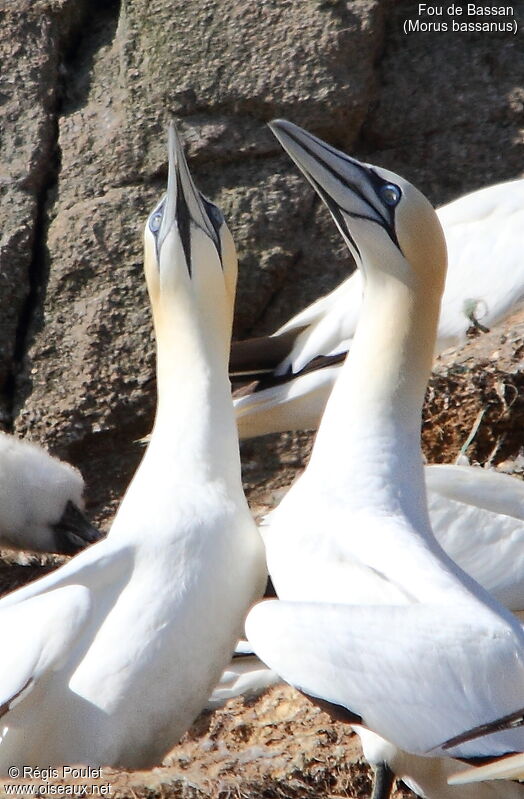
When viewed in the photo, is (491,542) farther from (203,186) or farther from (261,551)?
(203,186)

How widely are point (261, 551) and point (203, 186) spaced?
296 cm

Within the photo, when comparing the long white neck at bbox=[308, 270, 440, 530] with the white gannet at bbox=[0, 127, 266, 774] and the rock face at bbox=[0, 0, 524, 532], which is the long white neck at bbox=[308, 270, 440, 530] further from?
the rock face at bbox=[0, 0, 524, 532]

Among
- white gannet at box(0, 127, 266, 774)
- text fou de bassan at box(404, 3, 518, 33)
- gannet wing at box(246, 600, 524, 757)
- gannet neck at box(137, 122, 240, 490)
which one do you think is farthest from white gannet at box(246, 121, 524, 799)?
text fou de bassan at box(404, 3, 518, 33)

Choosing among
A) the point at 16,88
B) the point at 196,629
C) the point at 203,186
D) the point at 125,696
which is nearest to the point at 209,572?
the point at 196,629

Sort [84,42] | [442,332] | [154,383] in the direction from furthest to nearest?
[84,42]
[154,383]
[442,332]

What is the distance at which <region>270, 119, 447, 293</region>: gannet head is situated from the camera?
4277 mm

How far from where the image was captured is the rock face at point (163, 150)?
21.3ft

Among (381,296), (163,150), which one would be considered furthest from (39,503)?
(381,296)

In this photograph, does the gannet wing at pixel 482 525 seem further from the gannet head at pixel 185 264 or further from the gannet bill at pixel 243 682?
the gannet head at pixel 185 264

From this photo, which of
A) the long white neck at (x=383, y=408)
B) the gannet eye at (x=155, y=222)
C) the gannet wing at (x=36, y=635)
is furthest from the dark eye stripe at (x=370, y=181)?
the gannet wing at (x=36, y=635)

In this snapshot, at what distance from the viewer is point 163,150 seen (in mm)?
6562

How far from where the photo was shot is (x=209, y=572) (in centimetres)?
380

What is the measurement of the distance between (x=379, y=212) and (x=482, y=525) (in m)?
1.05

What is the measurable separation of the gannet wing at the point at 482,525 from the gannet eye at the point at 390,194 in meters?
0.92
